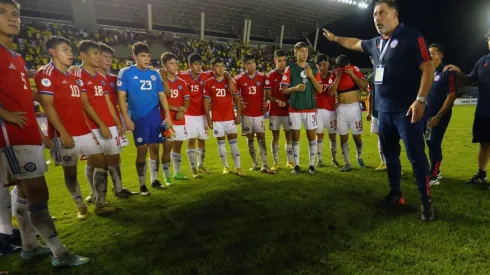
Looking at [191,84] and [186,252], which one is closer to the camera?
[186,252]

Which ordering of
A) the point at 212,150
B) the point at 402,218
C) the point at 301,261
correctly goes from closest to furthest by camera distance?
the point at 301,261
the point at 402,218
the point at 212,150

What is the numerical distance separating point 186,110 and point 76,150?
2.48 metres

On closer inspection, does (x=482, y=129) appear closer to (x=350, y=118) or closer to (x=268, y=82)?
(x=350, y=118)

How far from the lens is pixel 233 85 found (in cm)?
607

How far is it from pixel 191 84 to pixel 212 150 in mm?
3305

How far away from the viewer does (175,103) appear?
5.84 metres

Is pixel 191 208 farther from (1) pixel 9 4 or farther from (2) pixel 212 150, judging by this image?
(2) pixel 212 150

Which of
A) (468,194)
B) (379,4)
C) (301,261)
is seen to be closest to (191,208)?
(301,261)

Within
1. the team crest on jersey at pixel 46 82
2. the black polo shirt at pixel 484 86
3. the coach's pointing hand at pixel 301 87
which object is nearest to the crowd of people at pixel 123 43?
the team crest on jersey at pixel 46 82

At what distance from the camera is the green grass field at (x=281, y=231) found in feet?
8.43

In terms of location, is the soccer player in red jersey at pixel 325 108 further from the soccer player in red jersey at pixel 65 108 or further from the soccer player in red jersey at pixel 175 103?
the soccer player in red jersey at pixel 65 108

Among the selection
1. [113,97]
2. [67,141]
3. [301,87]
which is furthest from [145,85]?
[301,87]

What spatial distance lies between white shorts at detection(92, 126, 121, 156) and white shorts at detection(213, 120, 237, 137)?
2.11m

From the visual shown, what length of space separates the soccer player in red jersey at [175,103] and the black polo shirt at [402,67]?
12.4ft
